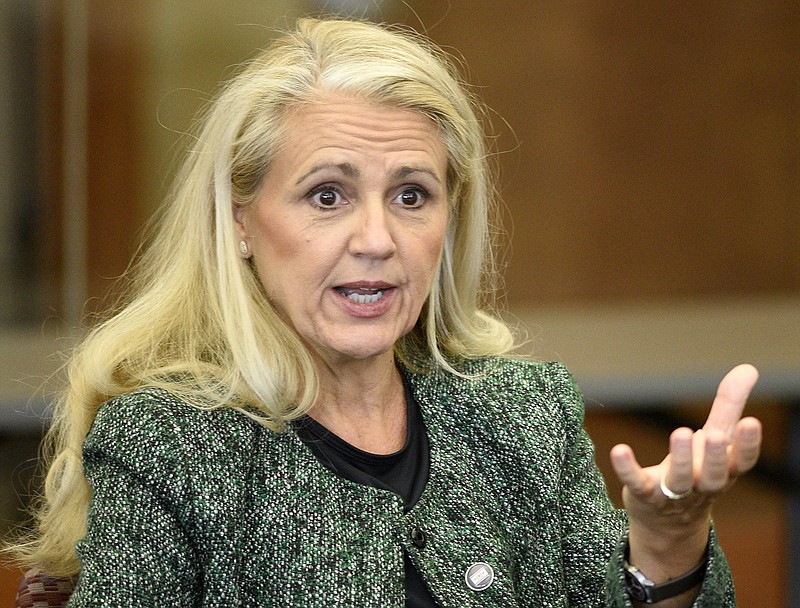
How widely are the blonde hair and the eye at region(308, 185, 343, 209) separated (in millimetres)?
89

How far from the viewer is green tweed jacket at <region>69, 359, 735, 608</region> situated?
4.99 feet

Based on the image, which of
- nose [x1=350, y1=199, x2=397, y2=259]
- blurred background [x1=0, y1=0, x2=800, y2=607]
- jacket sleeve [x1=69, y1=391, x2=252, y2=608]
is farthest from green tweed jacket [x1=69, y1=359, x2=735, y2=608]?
blurred background [x1=0, y1=0, x2=800, y2=607]

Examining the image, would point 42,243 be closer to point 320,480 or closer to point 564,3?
point 564,3

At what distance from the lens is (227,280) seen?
5.77 ft

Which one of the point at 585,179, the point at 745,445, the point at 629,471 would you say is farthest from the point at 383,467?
the point at 585,179

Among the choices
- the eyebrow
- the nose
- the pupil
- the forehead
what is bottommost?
the nose

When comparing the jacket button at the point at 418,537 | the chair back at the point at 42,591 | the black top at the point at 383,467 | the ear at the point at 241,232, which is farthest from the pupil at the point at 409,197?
the chair back at the point at 42,591

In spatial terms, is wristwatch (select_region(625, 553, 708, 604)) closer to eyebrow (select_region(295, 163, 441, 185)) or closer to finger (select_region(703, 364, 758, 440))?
finger (select_region(703, 364, 758, 440))

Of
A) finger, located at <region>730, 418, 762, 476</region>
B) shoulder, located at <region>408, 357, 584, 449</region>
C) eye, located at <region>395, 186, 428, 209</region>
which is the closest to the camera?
finger, located at <region>730, 418, 762, 476</region>

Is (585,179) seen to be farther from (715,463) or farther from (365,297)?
(715,463)

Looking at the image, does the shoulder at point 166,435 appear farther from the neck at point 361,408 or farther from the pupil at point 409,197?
the pupil at point 409,197

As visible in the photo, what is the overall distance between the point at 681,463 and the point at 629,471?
61 mm

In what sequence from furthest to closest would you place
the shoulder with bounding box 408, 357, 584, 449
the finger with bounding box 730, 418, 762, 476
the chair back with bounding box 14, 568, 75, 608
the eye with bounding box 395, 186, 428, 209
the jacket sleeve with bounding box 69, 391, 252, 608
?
the shoulder with bounding box 408, 357, 584, 449 → the eye with bounding box 395, 186, 428, 209 → the chair back with bounding box 14, 568, 75, 608 → the jacket sleeve with bounding box 69, 391, 252, 608 → the finger with bounding box 730, 418, 762, 476

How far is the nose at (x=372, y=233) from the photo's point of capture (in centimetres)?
166
